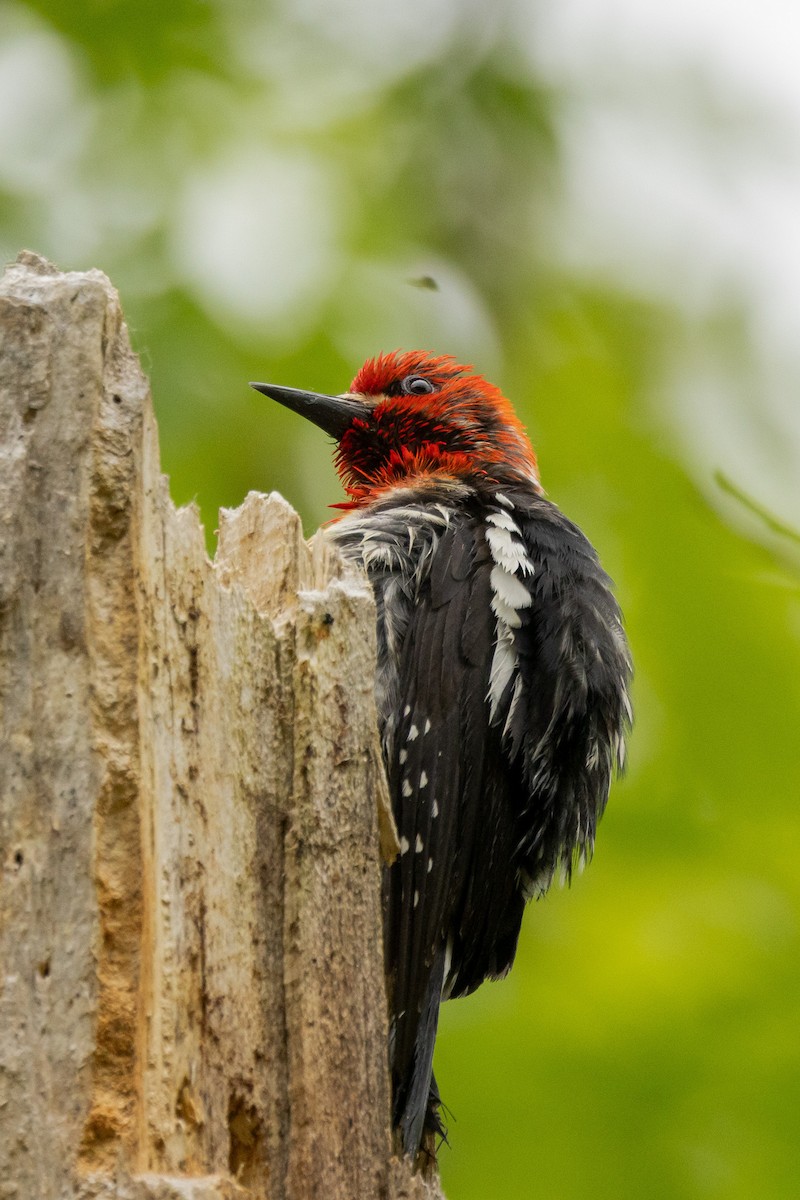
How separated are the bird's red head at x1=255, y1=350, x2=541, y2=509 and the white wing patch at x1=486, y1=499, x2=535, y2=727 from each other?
22.2 inches

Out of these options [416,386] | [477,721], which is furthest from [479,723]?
[416,386]

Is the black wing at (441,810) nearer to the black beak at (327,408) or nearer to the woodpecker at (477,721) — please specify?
the woodpecker at (477,721)

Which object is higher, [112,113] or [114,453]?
[112,113]

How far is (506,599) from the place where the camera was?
10.5 feet

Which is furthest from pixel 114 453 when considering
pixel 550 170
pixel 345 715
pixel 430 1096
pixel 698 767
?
pixel 550 170

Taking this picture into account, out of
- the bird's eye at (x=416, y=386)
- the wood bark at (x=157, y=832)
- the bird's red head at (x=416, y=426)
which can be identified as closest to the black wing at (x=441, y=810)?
the bird's red head at (x=416, y=426)

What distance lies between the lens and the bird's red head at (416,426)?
12.7ft

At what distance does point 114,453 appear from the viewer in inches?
76.0

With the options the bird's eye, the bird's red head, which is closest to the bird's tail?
the bird's red head

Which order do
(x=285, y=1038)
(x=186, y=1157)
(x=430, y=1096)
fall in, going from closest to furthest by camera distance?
1. (x=186, y=1157)
2. (x=285, y=1038)
3. (x=430, y=1096)

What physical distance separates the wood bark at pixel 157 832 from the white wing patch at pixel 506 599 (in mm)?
900

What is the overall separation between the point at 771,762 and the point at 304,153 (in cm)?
246

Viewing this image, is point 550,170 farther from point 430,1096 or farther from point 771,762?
point 430,1096

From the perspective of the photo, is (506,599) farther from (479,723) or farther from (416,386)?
(416,386)
